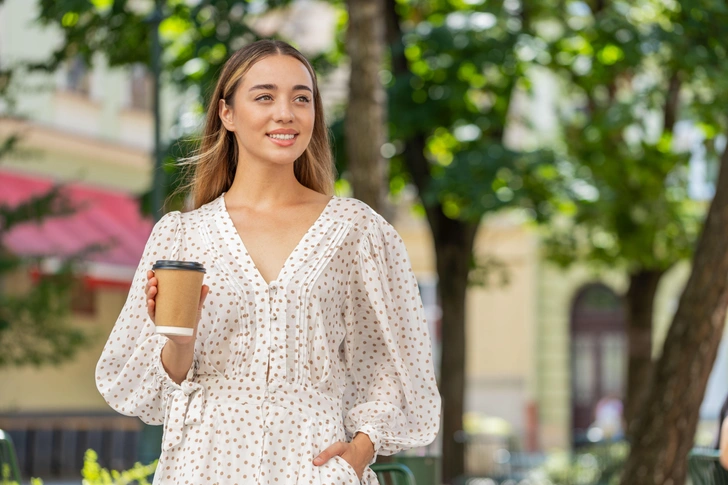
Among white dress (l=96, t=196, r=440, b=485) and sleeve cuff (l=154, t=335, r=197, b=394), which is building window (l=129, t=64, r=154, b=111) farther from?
sleeve cuff (l=154, t=335, r=197, b=394)

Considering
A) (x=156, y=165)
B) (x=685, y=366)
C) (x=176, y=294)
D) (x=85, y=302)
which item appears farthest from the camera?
(x=85, y=302)

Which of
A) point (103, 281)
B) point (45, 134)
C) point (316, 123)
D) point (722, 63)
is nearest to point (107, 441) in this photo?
point (103, 281)

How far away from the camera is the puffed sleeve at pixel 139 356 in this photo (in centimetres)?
310

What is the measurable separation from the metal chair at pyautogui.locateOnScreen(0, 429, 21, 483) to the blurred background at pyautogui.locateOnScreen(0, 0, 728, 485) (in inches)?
18.5

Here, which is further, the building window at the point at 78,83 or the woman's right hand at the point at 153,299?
the building window at the point at 78,83

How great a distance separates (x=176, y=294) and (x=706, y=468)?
12.6 feet

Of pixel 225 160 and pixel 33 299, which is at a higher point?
pixel 225 160

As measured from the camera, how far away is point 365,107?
883 cm

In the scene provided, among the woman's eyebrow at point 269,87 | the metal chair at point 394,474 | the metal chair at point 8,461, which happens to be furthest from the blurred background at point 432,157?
the woman's eyebrow at point 269,87

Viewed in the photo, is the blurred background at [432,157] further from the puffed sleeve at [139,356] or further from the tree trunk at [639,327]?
the puffed sleeve at [139,356]

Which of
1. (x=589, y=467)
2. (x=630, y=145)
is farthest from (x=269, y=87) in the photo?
(x=630, y=145)

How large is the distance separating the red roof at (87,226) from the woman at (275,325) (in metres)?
14.7

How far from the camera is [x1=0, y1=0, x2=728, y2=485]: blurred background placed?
11.5 m

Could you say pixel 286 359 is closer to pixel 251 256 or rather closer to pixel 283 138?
pixel 251 256
